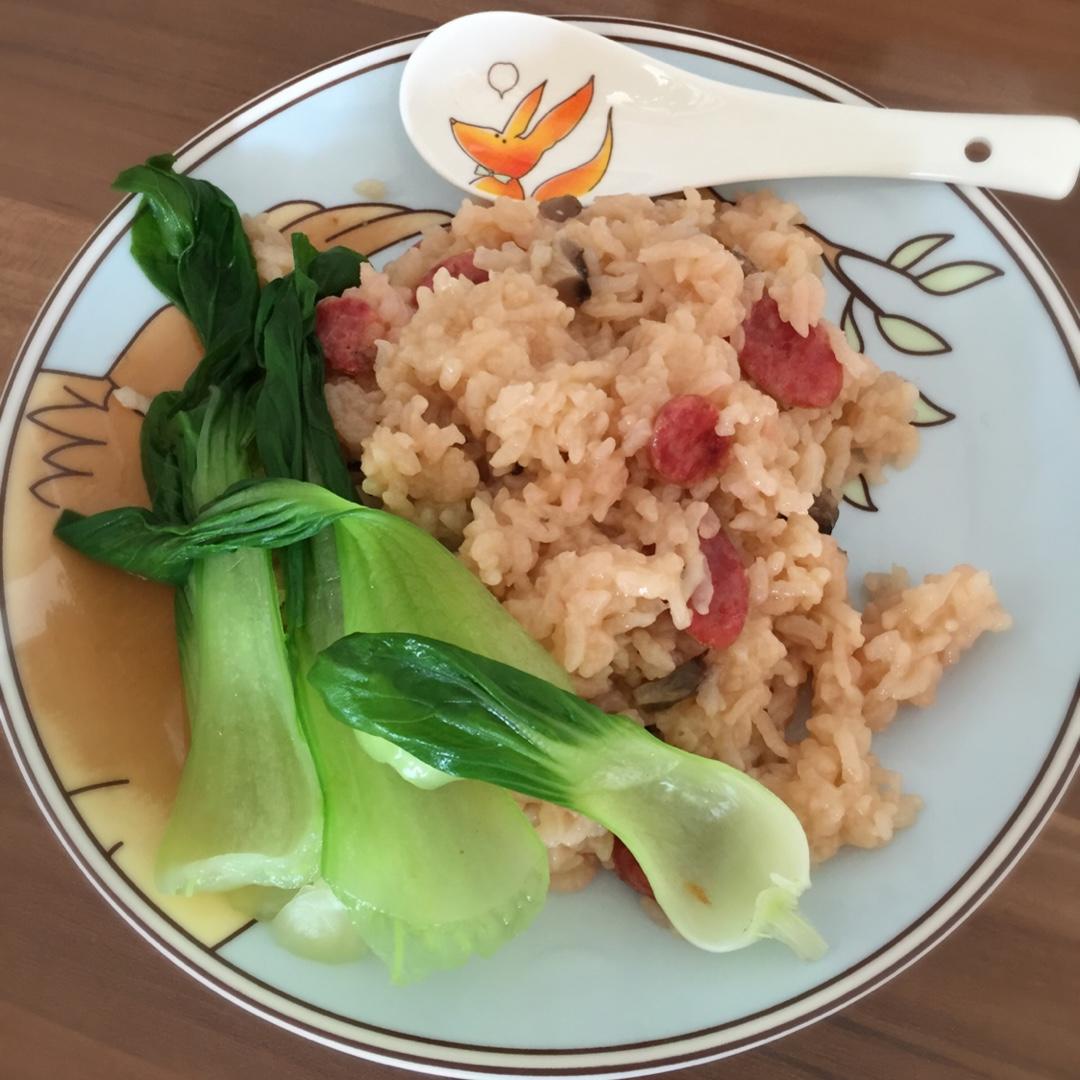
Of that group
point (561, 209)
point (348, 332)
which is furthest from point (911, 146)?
point (348, 332)

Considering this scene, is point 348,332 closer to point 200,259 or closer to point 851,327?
point 200,259

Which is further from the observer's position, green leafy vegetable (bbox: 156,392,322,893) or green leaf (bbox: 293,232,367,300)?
green leaf (bbox: 293,232,367,300)

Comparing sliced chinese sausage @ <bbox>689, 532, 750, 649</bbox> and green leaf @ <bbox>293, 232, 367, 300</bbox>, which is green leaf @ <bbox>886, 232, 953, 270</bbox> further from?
green leaf @ <bbox>293, 232, 367, 300</bbox>

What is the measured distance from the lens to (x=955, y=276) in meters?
1.76

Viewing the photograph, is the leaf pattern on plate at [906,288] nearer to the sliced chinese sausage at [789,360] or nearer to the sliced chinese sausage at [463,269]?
the sliced chinese sausage at [789,360]

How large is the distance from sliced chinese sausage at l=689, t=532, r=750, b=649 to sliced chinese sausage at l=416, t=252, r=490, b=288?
0.62m

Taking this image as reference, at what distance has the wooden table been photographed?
58.9 inches

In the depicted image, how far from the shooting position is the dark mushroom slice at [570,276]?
1.68 m

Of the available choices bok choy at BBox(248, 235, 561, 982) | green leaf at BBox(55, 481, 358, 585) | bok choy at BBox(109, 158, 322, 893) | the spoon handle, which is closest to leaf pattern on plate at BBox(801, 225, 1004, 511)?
the spoon handle

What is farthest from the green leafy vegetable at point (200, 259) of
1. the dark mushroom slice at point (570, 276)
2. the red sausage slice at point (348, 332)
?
the dark mushroom slice at point (570, 276)

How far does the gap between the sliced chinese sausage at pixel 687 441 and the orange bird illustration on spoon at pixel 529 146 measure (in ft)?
2.26

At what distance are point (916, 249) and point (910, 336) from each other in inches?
6.6

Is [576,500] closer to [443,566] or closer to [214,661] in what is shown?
[443,566]

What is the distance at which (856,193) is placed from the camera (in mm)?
1857
